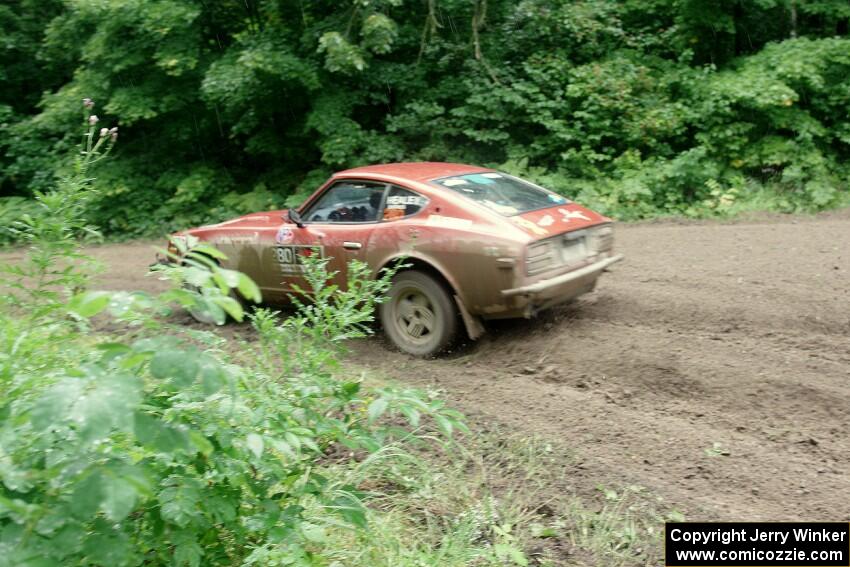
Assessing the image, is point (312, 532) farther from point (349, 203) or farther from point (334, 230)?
point (349, 203)

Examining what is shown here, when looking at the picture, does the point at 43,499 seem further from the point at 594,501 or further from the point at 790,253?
the point at 790,253

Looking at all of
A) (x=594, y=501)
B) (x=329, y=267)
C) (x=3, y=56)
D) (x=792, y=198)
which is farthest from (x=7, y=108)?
(x=594, y=501)

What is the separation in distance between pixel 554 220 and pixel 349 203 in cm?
185

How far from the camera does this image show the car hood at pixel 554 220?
19.1 ft

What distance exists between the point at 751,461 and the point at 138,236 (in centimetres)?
1390

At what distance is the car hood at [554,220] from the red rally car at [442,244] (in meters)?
0.01

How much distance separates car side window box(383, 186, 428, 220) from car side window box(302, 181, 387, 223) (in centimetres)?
10

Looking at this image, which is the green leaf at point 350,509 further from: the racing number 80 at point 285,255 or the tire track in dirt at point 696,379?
the racing number 80 at point 285,255

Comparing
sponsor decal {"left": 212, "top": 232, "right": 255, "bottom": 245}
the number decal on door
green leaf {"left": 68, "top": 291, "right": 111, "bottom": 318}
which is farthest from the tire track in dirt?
green leaf {"left": 68, "top": 291, "right": 111, "bottom": 318}

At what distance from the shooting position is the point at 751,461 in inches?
160

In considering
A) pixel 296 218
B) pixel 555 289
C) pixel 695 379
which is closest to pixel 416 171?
pixel 296 218

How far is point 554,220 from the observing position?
610 centimetres

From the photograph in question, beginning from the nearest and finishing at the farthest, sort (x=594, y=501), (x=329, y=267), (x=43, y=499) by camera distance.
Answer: (x=43, y=499), (x=594, y=501), (x=329, y=267)

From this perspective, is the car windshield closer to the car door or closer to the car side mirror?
the car door
